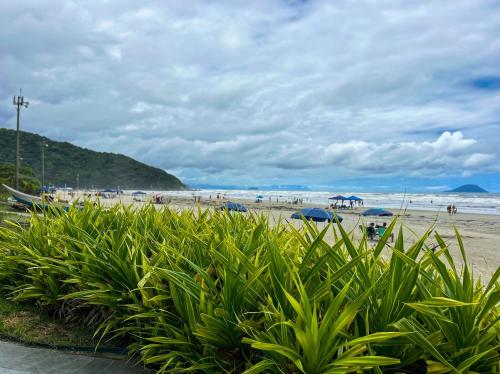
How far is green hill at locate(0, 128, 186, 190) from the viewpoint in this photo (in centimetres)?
10669

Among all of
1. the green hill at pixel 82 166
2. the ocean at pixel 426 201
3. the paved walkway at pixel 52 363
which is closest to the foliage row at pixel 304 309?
the paved walkway at pixel 52 363

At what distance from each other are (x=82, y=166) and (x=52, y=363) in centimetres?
14502

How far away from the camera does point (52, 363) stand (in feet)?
9.94

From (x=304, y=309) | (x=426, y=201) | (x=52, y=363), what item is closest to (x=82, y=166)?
(x=426, y=201)

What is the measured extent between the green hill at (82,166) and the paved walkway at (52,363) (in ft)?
279

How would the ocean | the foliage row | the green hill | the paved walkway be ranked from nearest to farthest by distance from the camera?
the foliage row → the paved walkway → the ocean → the green hill

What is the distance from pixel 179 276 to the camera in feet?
8.48

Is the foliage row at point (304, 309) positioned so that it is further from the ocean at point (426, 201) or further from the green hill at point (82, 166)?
the green hill at point (82, 166)

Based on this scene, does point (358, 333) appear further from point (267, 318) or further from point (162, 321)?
point (162, 321)

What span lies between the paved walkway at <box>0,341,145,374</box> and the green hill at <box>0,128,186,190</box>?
8492 cm

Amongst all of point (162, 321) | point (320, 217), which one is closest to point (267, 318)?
point (162, 321)

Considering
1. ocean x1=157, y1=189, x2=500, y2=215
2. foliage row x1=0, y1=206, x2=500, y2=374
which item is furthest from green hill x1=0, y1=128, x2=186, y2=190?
foliage row x1=0, y1=206, x2=500, y2=374

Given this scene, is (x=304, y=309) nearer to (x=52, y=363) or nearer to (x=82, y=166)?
(x=52, y=363)

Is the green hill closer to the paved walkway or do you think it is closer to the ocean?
the ocean
